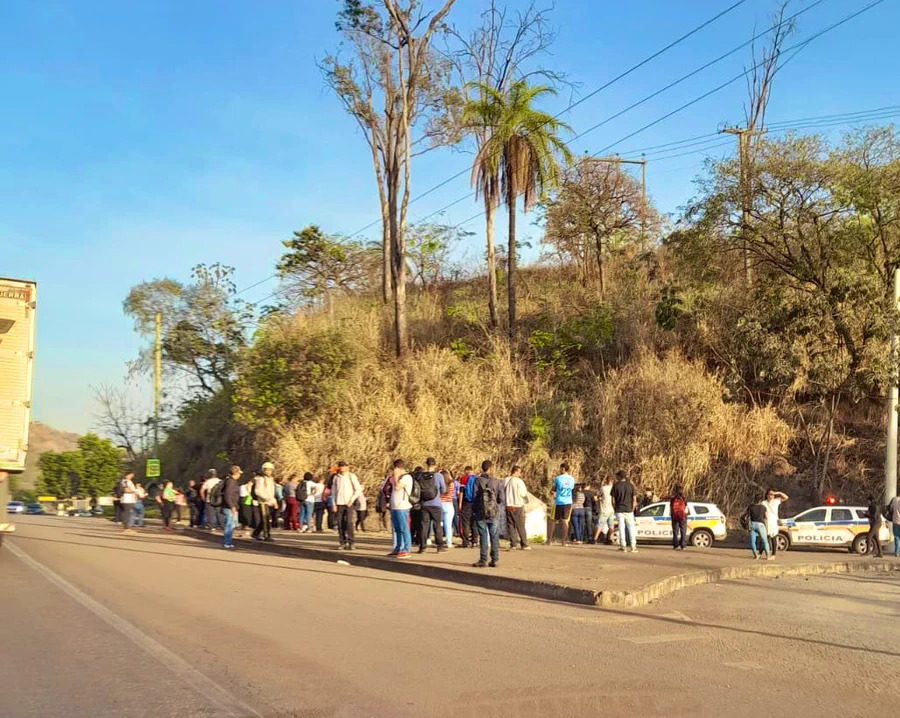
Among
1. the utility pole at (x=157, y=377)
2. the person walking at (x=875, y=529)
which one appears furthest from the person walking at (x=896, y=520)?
the utility pole at (x=157, y=377)

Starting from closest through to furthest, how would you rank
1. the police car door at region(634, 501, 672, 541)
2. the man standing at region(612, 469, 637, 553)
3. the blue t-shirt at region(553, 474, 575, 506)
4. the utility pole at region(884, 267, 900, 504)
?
the man standing at region(612, 469, 637, 553)
the blue t-shirt at region(553, 474, 575, 506)
the utility pole at region(884, 267, 900, 504)
the police car door at region(634, 501, 672, 541)

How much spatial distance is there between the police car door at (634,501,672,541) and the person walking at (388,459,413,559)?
8.77m

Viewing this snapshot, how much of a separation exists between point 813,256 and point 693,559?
1251 centimetres

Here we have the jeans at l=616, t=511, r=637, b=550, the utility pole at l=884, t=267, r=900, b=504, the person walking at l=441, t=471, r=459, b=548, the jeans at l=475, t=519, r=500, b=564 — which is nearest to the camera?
the jeans at l=475, t=519, r=500, b=564

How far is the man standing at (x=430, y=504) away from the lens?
17312 millimetres

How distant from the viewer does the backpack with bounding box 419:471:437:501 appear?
56.7ft

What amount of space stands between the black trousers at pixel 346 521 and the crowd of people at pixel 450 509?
2 centimetres

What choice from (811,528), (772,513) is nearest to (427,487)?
(772,513)

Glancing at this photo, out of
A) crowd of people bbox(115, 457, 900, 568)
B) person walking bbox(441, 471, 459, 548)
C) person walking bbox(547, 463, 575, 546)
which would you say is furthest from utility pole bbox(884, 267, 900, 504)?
person walking bbox(441, 471, 459, 548)

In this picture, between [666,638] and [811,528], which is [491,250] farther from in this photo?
[666,638]

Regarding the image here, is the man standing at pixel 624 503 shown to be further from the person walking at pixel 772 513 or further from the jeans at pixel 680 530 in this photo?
the person walking at pixel 772 513

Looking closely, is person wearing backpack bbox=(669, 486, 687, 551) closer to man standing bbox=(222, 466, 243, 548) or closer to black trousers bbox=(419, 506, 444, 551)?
black trousers bbox=(419, 506, 444, 551)

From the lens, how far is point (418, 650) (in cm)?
830

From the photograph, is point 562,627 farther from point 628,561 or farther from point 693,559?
point 693,559
